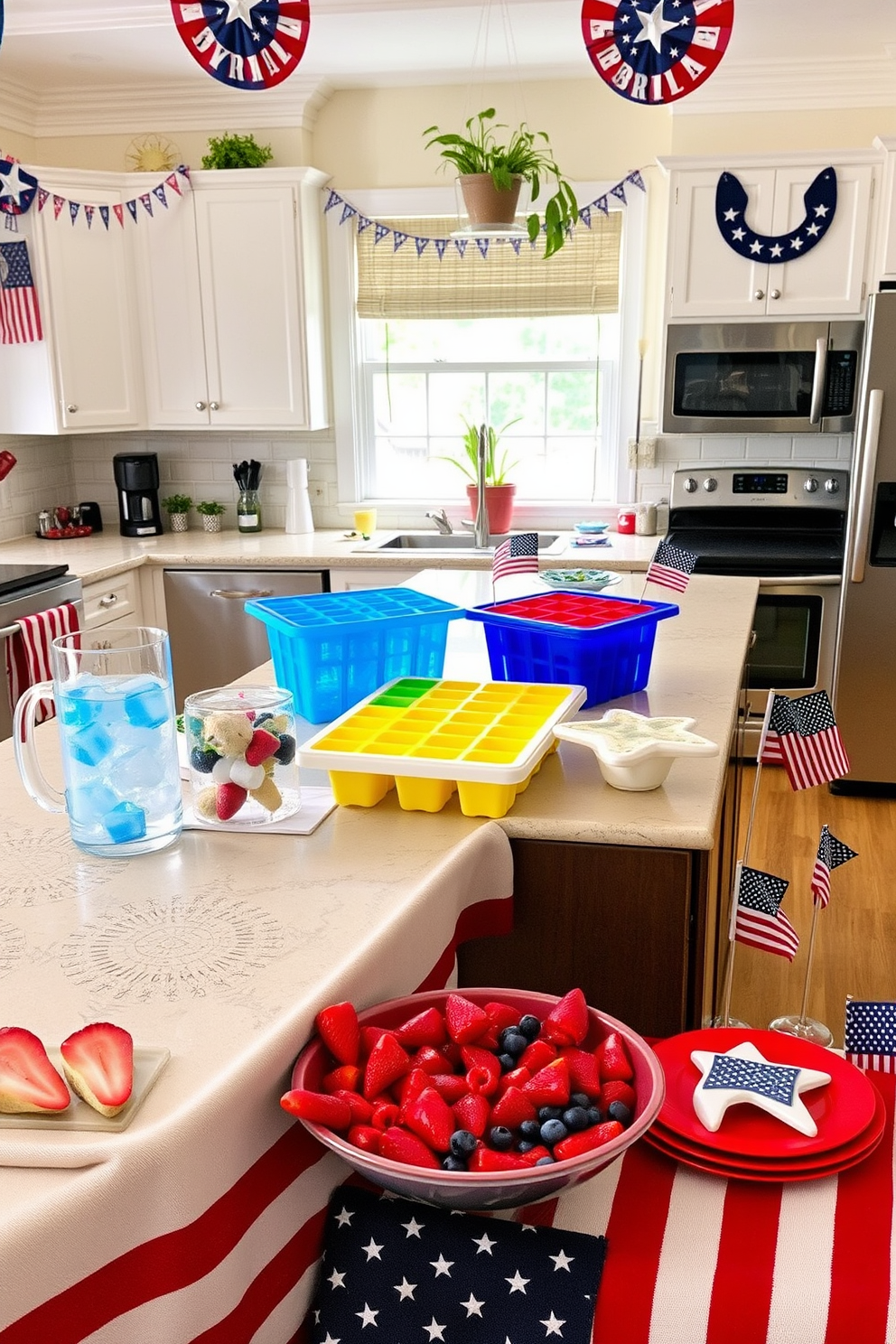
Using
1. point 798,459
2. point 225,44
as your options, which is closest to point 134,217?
point 225,44

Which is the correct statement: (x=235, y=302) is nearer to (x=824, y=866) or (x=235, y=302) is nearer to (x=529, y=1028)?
(x=824, y=866)

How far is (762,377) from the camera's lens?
14.4ft

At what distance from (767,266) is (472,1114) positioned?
389cm

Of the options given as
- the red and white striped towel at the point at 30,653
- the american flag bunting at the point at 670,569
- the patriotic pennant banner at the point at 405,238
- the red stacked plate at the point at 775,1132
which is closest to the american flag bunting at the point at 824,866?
the american flag bunting at the point at 670,569

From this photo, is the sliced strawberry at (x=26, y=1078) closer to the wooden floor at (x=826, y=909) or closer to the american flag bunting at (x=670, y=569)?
the american flag bunting at (x=670, y=569)

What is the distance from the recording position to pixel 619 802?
164cm

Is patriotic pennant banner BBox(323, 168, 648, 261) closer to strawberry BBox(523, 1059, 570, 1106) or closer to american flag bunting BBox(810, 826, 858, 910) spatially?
american flag bunting BBox(810, 826, 858, 910)

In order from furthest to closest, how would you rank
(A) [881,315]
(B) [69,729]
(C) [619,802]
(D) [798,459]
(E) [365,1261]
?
1. (D) [798,459]
2. (A) [881,315]
3. (C) [619,802]
4. (B) [69,729]
5. (E) [365,1261]

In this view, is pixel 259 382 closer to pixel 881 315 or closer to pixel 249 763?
pixel 881 315

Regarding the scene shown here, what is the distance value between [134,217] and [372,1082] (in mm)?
4247

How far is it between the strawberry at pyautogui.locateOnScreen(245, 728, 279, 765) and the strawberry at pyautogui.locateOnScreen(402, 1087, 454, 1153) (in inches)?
22.7

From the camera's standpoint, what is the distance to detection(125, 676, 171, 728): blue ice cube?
1.39m

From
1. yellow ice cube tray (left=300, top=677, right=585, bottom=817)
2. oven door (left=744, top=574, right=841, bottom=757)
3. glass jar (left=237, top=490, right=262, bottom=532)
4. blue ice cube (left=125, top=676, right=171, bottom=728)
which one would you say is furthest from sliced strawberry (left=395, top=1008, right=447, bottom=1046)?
glass jar (left=237, top=490, right=262, bottom=532)

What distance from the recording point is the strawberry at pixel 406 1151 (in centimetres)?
100
